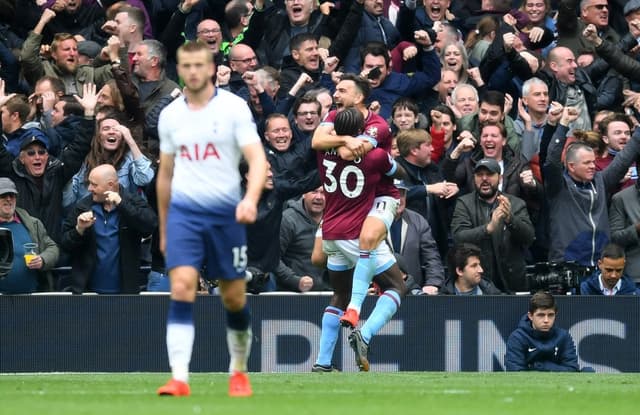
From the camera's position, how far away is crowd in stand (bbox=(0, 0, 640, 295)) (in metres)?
16.5

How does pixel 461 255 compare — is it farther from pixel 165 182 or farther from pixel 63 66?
pixel 165 182

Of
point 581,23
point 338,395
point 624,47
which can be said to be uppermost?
point 581,23

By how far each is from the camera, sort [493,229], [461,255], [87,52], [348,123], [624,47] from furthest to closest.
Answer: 1. [624,47]
2. [87,52]
3. [493,229]
4. [461,255]
5. [348,123]

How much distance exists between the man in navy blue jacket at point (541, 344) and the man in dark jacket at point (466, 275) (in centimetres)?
91

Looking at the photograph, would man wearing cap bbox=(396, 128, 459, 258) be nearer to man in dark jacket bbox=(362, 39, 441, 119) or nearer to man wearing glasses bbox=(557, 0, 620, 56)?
man in dark jacket bbox=(362, 39, 441, 119)

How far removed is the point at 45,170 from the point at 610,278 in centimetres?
627

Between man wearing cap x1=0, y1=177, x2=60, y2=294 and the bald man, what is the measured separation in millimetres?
238

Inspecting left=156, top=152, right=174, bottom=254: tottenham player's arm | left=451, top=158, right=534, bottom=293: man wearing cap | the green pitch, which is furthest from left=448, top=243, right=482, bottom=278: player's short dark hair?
left=156, top=152, right=174, bottom=254: tottenham player's arm

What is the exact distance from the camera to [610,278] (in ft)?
54.1

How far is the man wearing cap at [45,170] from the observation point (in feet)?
54.5

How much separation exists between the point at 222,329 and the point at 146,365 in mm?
895

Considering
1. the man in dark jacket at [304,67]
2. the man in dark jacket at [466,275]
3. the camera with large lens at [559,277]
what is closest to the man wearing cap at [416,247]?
the man in dark jacket at [466,275]

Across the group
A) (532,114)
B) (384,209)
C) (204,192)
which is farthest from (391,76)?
(204,192)

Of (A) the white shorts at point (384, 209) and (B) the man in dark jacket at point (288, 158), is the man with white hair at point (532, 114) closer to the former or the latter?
(B) the man in dark jacket at point (288, 158)
